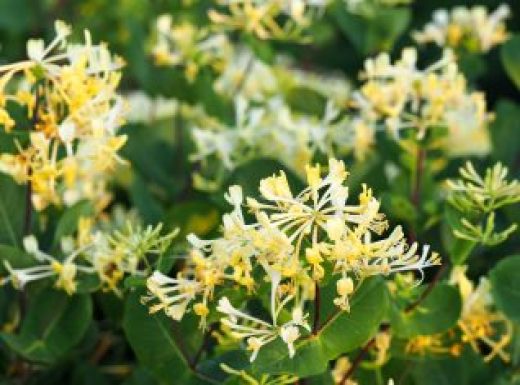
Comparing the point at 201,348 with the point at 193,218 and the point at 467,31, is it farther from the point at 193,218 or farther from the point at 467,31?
the point at 467,31

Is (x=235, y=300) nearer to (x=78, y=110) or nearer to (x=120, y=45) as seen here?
(x=78, y=110)

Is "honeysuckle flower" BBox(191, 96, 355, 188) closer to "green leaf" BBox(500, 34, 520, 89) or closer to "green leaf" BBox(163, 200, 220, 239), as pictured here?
"green leaf" BBox(163, 200, 220, 239)

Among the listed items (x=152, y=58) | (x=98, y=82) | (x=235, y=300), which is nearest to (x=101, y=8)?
(x=152, y=58)

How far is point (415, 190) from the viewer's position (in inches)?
44.8

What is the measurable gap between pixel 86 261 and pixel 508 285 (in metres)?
0.35

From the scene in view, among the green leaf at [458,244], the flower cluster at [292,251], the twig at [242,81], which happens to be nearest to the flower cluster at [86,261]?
the flower cluster at [292,251]

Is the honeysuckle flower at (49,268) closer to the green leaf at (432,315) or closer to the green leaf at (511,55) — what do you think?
the green leaf at (432,315)

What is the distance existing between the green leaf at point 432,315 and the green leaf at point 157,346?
162mm

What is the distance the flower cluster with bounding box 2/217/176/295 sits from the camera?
0.92 metres

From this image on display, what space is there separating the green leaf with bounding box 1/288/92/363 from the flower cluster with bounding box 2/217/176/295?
0.06ft

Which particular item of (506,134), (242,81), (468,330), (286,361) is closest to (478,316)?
(468,330)

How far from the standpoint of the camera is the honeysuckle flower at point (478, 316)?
978mm

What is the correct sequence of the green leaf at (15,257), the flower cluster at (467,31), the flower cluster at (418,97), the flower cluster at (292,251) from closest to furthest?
the flower cluster at (292,251) < the green leaf at (15,257) < the flower cluster at (418,97) < the flower cluster at (467,31)

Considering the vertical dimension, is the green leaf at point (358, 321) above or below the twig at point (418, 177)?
below
